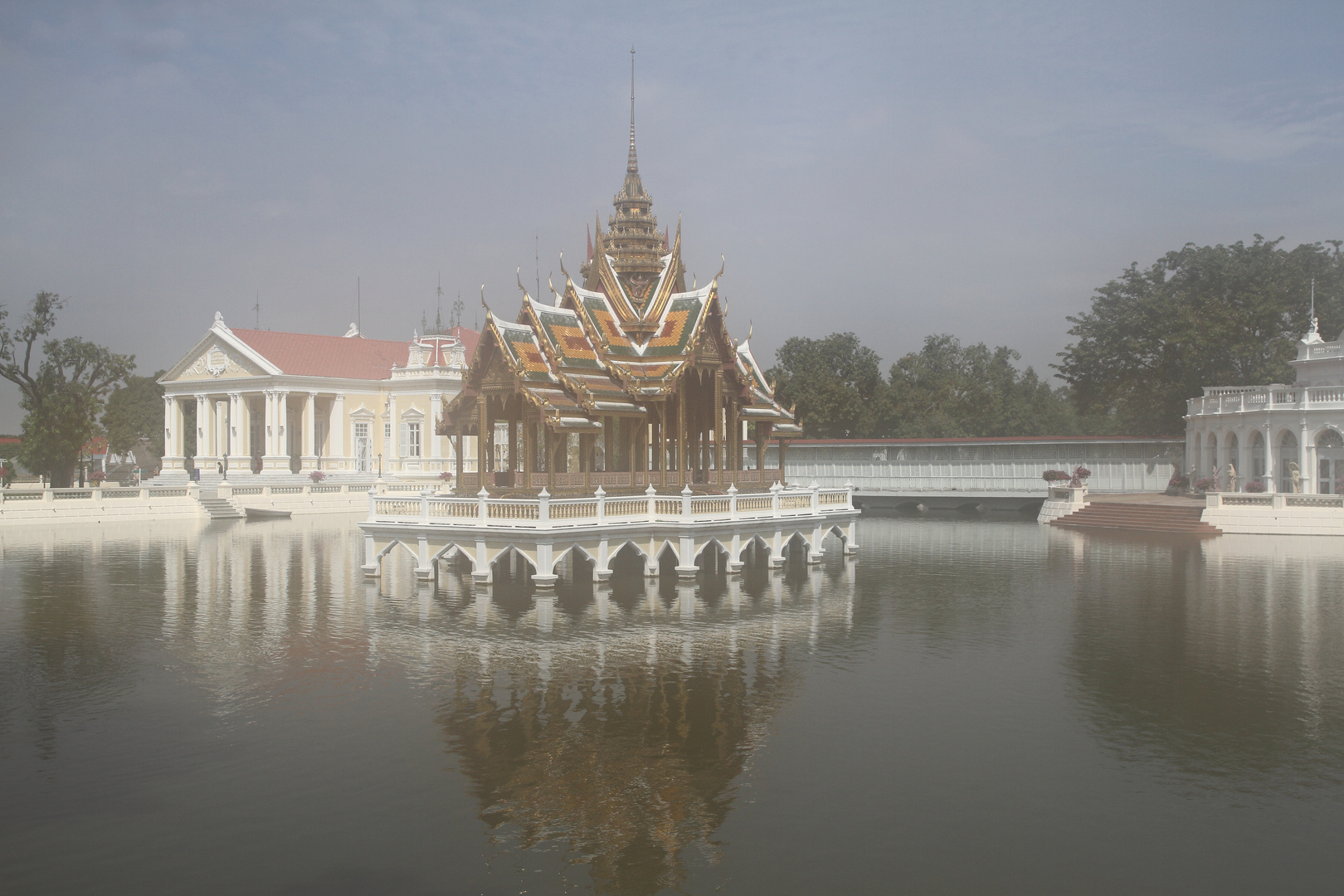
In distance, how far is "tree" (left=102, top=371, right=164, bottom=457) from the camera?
8394cm

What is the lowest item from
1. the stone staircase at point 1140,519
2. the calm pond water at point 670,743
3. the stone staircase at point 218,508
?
the calm pond water at point 670,743

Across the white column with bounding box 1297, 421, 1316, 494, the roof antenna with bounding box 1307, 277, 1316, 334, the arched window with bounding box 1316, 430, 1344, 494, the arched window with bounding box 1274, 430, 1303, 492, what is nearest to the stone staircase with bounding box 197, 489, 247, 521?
the arched window with bounding box 1274, 430, 1303, 492

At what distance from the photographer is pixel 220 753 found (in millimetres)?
11711

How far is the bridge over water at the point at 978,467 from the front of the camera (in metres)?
51.4

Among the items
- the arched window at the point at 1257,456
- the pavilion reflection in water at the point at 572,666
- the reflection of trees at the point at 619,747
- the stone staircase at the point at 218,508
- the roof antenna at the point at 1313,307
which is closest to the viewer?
the reflection of trees at the point at 619,747

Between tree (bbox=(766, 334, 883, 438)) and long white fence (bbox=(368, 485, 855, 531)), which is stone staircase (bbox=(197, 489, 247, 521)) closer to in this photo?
long white fence (bbox=(368, 485, 855, 531))

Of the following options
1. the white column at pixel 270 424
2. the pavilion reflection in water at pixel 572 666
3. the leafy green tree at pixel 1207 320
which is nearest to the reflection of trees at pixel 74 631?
the pavilion reflection in water at pixel 572 666

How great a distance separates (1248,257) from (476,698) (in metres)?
52.1

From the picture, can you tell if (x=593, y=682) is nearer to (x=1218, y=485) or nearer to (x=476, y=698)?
(x=476, y=698)

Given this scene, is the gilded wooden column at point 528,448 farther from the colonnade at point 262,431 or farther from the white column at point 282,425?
the white column at point 282,425

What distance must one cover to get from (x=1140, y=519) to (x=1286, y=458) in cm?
704

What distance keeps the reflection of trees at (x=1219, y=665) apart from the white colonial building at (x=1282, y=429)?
1580 centimetres

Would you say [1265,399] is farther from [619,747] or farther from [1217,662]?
[619,747]

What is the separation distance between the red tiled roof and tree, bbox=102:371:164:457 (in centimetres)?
2212
